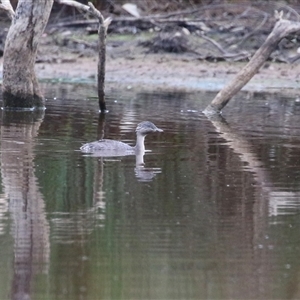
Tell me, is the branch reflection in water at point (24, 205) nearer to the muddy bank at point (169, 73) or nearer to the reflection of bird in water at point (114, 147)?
the reflection of bird in water at point (114, 147)

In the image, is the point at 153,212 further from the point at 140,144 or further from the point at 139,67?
the point at 139,67

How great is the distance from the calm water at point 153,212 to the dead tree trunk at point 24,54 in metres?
1.00

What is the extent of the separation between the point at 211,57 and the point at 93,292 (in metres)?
16.4

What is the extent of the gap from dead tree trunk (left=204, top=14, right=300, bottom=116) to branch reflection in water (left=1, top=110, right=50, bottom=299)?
3.35 meters

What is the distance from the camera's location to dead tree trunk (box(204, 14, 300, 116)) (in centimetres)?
1602

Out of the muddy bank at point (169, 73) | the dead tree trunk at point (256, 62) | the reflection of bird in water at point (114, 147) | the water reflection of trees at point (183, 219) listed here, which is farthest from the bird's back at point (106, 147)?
the muddy bank at point (169, 73)

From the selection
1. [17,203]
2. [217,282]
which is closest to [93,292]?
[217,282]

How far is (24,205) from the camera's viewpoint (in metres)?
9.28

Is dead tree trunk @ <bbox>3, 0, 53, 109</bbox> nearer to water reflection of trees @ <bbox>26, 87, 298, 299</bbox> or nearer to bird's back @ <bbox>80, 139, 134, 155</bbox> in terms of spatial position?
water reflection of trees @ <bbox>26, 87, 298, 299</bbox>

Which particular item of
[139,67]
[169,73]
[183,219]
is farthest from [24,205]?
[139,67]

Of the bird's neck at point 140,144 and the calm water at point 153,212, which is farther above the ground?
the bird's neck at point 140,144

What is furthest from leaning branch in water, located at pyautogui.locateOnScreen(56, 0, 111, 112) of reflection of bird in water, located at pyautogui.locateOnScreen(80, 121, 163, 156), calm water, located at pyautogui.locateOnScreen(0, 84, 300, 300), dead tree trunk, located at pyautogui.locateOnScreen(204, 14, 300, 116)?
reflection of bird in water, located at pyautogui.locateOnScreen(80, 121, 163, 156)

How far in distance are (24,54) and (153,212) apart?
25.1 ft

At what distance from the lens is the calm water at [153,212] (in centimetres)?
703
